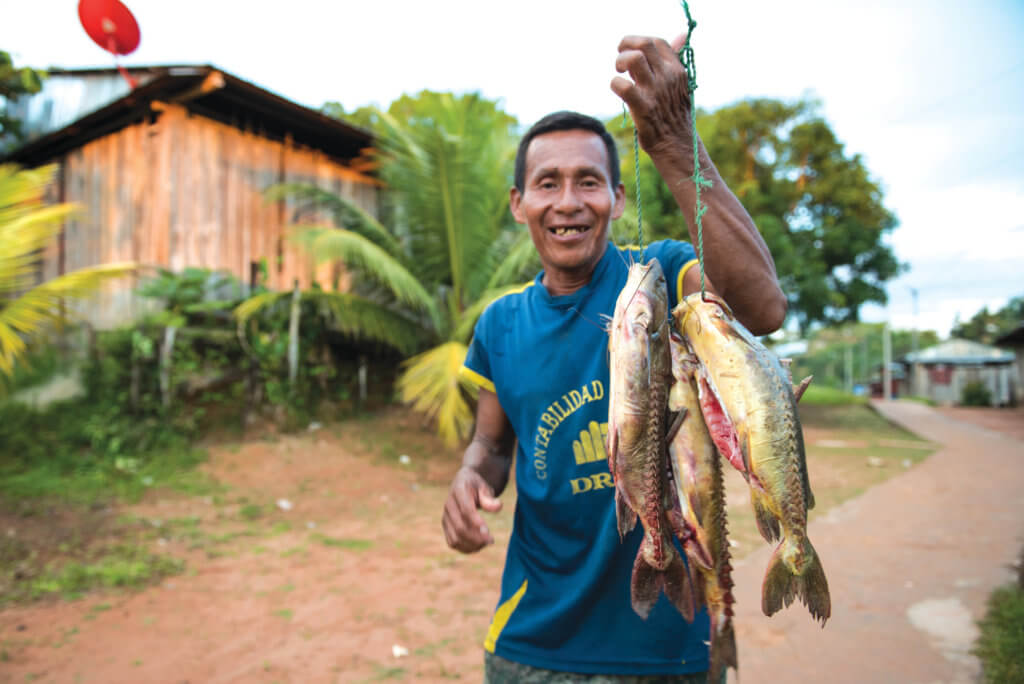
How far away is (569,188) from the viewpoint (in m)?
1.99

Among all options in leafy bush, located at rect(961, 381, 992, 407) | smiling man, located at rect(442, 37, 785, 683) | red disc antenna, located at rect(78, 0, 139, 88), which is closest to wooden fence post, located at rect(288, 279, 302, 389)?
red disc antenna, located at rect(78, 0, 139, 88)

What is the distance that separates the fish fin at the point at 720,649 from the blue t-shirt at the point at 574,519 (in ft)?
1.25

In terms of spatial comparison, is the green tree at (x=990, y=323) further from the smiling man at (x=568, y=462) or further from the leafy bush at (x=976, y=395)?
the smiling man at (x=568, y=462)

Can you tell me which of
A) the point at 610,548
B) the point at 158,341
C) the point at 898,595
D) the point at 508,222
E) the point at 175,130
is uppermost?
the point at 175,130

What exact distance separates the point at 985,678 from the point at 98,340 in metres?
11.2

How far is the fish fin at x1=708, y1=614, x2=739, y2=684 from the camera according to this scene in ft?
4.61

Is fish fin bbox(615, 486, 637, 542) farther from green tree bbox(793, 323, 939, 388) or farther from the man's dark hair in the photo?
green tree bbox(793, 323, 939, 388)

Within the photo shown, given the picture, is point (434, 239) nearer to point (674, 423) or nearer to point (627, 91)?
point (627, 91)

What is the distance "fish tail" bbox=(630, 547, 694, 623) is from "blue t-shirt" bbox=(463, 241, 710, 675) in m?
0.40

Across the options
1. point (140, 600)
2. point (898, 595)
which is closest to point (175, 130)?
point (140, 600)

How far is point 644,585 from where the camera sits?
1422 millimetres

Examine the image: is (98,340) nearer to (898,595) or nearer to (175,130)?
(175,130)

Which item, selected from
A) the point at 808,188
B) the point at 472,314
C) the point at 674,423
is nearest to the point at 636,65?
the point at 674,423

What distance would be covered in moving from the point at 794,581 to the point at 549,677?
98 centimetres
